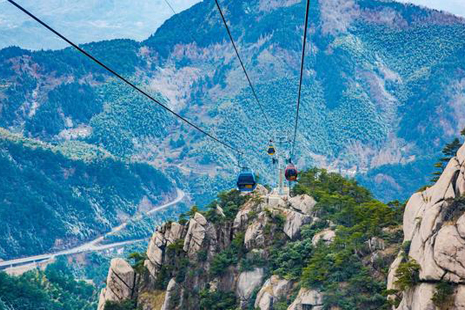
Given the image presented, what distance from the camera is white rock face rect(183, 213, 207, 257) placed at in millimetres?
78062

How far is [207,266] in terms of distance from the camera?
77.1m

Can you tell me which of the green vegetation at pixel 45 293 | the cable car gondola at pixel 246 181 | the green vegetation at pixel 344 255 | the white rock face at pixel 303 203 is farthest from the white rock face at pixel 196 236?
the green vegetation at pixel 45 293

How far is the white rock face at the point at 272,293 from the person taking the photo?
2611 inches

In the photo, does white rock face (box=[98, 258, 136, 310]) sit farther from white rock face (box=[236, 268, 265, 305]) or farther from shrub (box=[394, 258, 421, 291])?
shrub (box=[394, 258, 421, 291])

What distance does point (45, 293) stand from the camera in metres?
136

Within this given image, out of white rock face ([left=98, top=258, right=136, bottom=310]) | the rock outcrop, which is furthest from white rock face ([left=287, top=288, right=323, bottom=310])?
white rock face ([left=98, top=258, right=136, bottom=310])

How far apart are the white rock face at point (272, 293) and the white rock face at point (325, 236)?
4057mm

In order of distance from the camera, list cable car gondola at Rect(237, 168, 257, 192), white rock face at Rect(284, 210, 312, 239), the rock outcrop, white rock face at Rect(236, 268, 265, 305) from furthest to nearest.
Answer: the rock outcrop < white rock face at Rect(284, 210, 312, 239) < white rock face at Rect(236, 268, 265, 305) < cable car gondola at Rect(237, 168, 257, 192)

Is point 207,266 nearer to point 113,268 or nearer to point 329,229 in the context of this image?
point 113,268

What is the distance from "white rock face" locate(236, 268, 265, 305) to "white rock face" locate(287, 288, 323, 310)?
10068 millimetres

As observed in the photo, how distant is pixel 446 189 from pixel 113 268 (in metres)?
40.2

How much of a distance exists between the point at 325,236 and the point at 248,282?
8.96m

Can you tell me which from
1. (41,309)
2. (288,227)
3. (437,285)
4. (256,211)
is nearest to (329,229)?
(288,227)

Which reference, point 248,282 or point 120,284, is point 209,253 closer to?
point 248,282
